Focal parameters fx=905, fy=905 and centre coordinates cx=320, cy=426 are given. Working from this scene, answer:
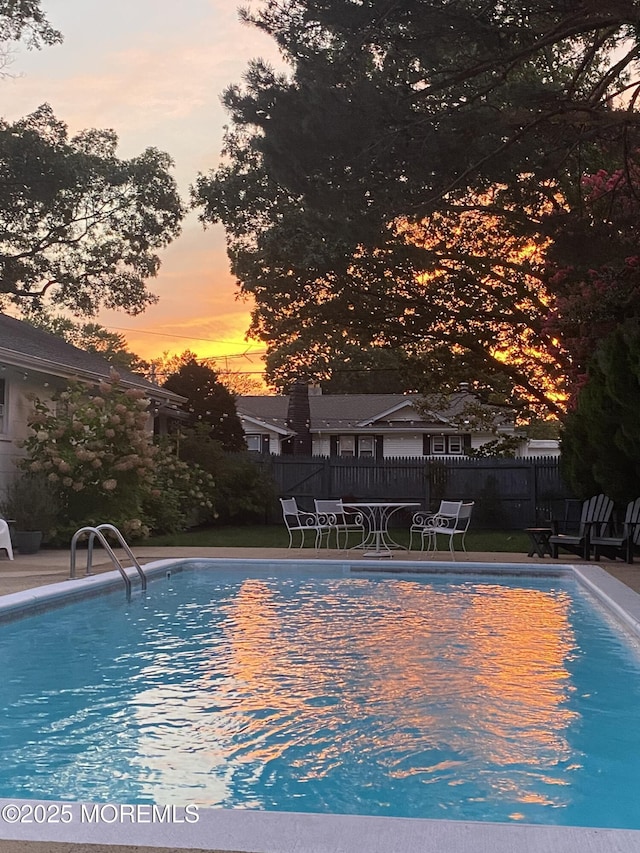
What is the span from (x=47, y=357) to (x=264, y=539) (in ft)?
18.3

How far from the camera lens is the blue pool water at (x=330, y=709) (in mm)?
4492

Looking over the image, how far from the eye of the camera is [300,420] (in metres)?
32.9

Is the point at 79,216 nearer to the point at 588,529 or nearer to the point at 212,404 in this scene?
the point at 212,404

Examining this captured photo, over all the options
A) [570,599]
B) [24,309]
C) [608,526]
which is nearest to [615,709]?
[570,599]

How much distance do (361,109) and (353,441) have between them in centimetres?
3211

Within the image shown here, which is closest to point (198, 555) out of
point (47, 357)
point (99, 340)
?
point (47, 357)

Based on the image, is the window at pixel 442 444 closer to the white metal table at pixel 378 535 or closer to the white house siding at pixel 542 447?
the white house siding at pixel 542 447

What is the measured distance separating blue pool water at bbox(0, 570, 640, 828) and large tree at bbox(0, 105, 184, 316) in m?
16.0

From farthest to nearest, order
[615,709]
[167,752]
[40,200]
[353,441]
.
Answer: [353,441], [40,200], [615,709], [167,752]

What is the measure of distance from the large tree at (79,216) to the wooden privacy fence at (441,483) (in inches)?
284

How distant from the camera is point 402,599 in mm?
11086

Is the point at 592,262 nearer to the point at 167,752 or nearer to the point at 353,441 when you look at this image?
the point at 167,752

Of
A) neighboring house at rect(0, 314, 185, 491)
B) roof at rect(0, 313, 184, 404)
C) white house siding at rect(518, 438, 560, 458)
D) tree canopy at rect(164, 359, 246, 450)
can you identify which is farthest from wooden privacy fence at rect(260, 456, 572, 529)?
white house siding at rect(518, 438, 560, 458)

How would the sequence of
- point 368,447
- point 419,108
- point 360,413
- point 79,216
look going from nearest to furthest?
point 419,108 → point 79,216 → point 368,447 → point 360,413
